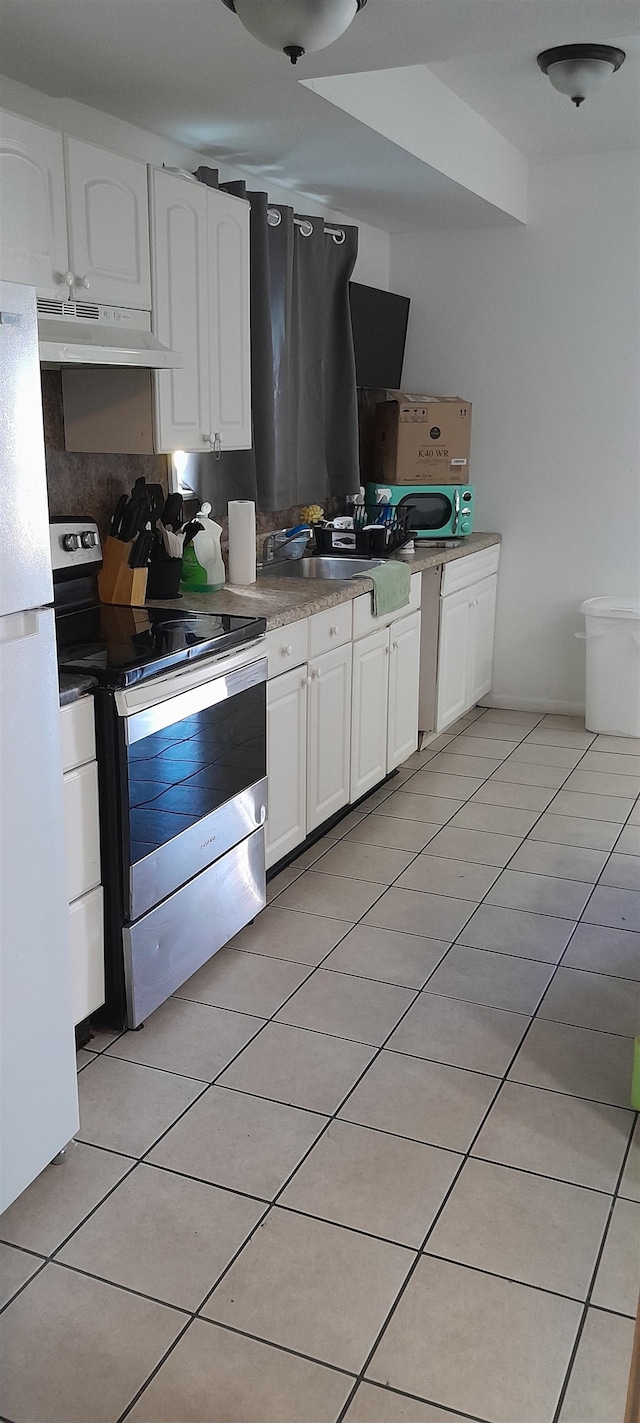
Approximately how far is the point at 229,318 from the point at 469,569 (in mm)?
1964

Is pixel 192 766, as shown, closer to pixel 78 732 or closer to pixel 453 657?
pixel 78 732

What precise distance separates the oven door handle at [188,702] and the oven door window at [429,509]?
85.1 inches

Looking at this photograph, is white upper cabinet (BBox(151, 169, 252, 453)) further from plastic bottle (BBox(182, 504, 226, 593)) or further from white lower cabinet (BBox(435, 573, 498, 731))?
white lower cabinet (BBox(435, 573, 498, 731))

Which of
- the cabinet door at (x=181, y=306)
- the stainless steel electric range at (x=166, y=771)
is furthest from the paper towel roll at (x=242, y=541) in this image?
the stainless steel electric range at (x=166, y=771)

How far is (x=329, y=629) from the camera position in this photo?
11.5 ft

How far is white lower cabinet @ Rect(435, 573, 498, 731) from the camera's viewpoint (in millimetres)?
4770

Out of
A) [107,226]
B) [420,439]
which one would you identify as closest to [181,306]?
[107,226]

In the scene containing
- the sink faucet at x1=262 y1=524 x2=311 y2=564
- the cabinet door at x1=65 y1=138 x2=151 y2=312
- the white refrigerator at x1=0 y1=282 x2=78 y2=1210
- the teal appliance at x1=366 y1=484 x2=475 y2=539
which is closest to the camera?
the white refrigerator at x1=0 y1=282 x2=78 y2=1210

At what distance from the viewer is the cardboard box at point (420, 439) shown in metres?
4.97

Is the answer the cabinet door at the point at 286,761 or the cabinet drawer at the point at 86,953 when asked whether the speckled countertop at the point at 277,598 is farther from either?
the cabinet drawer at the point at 86,953

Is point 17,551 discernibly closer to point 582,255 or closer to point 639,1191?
point 639,1191

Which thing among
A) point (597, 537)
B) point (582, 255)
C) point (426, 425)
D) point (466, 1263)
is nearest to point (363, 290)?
point (426, 425)

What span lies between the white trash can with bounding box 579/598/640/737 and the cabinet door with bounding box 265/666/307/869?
2120 millimetres

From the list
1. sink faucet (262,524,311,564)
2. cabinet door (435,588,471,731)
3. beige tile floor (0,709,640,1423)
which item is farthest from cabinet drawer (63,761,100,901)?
cabinet door (435,588,471,731)
